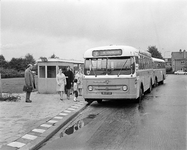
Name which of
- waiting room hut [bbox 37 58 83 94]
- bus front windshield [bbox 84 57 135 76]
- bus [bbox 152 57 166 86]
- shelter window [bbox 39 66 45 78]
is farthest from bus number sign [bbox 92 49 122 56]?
bus [bbox 152 57 166 86]

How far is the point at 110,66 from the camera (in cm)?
1158

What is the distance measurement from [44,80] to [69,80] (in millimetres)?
3646

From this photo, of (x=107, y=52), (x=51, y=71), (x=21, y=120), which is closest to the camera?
(x=21, y=120)

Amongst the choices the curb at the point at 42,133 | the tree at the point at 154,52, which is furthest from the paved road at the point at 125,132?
the tree at the point at 154,52

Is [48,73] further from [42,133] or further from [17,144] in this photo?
[17,144]

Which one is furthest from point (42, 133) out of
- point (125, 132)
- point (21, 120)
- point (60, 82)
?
point (60, 82)

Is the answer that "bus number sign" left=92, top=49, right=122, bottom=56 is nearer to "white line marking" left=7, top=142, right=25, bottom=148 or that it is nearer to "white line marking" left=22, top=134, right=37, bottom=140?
"white line marking" left=22, top=134, right=37, bottom=140

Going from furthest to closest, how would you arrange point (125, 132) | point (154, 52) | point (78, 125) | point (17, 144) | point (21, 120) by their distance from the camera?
point (154, 52) < point (21, 120) < point (78, 125) < point (125, 132) < point (17, 144)

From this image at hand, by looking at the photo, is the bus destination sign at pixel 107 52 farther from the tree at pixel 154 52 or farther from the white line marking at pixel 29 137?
the tree at pixel 154 52

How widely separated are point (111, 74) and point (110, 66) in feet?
1.37

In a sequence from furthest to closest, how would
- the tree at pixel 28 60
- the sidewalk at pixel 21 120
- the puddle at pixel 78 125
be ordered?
the tree at pixel 28 60 < the puddle at pixel 78 125 < the sidewalk at pixel 21 120

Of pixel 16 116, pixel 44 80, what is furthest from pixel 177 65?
pixel 16 116

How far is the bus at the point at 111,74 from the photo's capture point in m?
11.3

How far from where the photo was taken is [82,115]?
1004 centimetres
